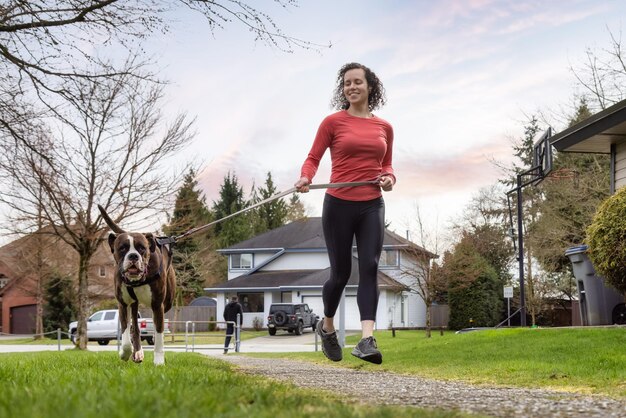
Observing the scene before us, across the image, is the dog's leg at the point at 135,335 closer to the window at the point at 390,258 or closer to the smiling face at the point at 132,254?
the smiling face at the point at 132,254

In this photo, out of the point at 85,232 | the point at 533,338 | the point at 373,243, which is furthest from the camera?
the point at 85,232

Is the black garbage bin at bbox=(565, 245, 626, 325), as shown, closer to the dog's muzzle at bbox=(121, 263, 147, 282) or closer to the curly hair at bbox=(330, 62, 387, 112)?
the curly hair at bbox=(330, 62, 387, 112)

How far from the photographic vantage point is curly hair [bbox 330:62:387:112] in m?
7.59

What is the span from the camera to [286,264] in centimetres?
5756

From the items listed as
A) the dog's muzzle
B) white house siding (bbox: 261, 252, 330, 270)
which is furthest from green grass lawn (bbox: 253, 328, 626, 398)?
white house siding (bbox: 261, 252, 330, 270)

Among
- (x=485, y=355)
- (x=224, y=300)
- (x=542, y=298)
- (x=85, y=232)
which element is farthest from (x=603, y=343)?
(x=224, y=300)

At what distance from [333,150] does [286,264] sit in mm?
50495

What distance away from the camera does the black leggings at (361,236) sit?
283 inches

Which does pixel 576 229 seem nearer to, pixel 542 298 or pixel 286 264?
pixel 542 298

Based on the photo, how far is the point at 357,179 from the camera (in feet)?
23.6

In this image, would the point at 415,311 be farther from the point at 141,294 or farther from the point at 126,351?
the point at 141,294

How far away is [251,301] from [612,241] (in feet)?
147

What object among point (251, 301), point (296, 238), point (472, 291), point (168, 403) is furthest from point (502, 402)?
point (296, 238)

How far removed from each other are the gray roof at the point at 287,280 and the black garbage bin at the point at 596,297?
100ft
